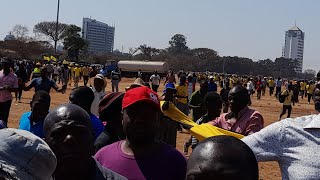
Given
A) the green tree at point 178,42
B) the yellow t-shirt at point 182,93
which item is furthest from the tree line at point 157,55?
the yellow t-shirt at point 182,93

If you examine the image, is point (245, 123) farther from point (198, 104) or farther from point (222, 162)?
point (198, 104)

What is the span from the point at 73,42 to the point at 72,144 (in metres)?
70.8

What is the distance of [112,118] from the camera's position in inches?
163

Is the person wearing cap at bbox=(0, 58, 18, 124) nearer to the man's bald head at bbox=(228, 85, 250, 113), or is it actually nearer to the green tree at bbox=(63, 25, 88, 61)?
the man's bald head at bbox=(228, 85, 250, 113)

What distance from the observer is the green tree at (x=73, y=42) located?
235 ft

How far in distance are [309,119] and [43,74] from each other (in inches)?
289

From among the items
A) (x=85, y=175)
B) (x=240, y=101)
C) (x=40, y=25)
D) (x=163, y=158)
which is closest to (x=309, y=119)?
(x=163, y=158)

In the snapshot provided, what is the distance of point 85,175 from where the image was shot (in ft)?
7.68

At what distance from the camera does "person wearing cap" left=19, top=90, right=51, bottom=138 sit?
438 centimetres

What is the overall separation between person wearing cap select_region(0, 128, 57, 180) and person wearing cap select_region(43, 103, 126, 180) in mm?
789

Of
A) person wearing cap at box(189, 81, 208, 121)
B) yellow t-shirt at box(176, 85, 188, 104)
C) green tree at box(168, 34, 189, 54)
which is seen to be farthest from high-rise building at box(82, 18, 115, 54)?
person wearing cap at box(189, 81, 208, 121)

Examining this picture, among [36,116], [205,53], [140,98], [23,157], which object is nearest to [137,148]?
[140,98]

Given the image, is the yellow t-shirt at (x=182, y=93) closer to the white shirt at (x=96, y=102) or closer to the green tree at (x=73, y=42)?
the white shirt at (x=96, y=102)

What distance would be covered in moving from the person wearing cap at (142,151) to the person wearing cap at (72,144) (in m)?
0.25
